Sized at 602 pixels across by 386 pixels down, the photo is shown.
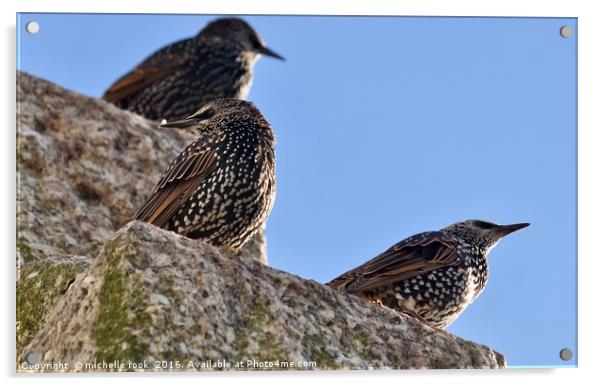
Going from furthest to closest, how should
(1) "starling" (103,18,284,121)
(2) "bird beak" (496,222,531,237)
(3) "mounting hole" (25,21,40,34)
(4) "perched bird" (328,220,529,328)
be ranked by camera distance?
(1) "starling" (103,18,284,121) < (4) "perched bird" (328,220,529,328) < (2) "bird beak" (496,222,531,237) < (3) "mounting hole" (25,21,40,34)

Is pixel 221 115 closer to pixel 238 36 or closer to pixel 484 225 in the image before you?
pixel 484 225

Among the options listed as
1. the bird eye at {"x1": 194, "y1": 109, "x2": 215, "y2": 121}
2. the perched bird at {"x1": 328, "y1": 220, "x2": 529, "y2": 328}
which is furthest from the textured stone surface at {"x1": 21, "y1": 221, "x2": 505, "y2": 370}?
the bird eye at {"x1": 194, "y1": 109, "x2": 215, "y2": 121}

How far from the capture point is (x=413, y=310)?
7789mm

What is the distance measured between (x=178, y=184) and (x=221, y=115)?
0.62m

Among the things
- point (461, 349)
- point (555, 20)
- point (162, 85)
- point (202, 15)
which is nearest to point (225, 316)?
point (461, 349)

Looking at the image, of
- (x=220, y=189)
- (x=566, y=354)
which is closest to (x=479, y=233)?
(x=566, y=354)

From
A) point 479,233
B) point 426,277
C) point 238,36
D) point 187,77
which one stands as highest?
point 238,36

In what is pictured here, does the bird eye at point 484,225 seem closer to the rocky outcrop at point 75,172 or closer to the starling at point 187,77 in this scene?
the rocky outcrop at point 75,172

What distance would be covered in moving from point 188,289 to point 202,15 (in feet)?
5.29

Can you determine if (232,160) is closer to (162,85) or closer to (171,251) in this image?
(171,251)

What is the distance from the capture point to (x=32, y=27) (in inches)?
274

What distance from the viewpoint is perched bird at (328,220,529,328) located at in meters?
7.79

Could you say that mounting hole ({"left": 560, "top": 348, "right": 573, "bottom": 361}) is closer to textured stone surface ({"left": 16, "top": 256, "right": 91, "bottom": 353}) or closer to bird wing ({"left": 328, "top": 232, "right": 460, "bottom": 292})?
bird wing ({"left": 328, "top": 232, "right": 460, "bottom": 292})

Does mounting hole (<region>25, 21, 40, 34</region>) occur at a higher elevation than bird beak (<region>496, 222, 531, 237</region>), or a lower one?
higher
